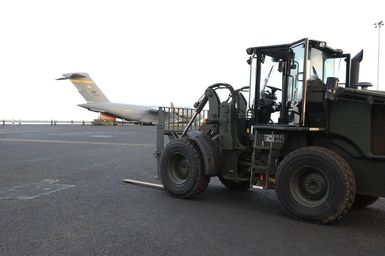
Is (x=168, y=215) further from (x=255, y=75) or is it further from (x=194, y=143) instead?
(x=255, y=75)

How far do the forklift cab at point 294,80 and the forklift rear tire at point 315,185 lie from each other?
620mm

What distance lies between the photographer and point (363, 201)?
6957 millimetres

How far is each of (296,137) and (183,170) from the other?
2464 millimetres

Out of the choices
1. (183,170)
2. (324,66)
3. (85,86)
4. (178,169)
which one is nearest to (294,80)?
(324,66)

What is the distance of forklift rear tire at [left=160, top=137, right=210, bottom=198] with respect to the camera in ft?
24.3

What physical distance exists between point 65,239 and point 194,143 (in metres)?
3.34

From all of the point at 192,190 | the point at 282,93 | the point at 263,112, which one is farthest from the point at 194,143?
the point at 282,93

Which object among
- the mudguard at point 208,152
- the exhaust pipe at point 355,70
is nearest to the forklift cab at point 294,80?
the exhaust pipe at point 355,70

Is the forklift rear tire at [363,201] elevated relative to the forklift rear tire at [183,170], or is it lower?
lower

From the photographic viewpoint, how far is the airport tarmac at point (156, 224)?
4.76 meters

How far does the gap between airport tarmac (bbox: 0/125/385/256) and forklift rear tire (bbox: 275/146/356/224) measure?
0.68 feet

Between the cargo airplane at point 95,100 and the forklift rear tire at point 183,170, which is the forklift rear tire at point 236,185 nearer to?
the forklift rear tire at point 183,170

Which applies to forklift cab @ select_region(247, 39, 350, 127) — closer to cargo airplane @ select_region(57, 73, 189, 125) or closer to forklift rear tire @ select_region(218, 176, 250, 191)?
forklift rear tire @ select_region(218, 176, 250, 191)

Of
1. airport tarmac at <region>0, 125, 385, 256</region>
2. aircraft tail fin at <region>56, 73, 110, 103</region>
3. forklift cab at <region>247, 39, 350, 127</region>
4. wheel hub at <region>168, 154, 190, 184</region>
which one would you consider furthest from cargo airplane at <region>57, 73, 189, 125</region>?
forklift cab at <region>247, 39, 350, 127</region>
